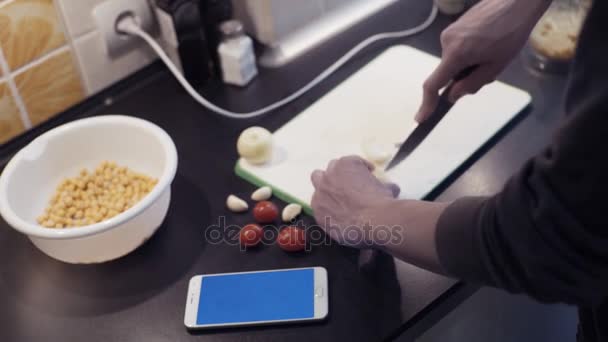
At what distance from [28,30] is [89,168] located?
0.21 metres

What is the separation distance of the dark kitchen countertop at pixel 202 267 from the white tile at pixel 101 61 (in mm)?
43

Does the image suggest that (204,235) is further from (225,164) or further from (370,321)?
(370,321)

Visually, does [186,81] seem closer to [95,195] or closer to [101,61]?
[101,61]

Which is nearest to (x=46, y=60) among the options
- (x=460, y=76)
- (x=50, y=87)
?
(x=50, y=87)

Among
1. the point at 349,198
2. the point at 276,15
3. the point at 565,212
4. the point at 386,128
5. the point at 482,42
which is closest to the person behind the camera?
the point at 565,212

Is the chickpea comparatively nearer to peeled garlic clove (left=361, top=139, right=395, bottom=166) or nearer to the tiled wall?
the tiled wall

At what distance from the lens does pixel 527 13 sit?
2.66 feet

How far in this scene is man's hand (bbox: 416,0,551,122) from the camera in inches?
32.0

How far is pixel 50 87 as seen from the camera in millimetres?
979

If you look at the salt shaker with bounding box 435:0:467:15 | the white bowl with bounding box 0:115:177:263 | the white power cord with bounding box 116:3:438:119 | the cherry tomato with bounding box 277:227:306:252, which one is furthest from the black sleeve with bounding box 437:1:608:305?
the salt shaker with bounding box 435:0:467:15

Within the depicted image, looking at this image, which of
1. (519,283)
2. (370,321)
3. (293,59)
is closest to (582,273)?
(519,283)

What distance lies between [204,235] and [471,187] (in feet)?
1.12

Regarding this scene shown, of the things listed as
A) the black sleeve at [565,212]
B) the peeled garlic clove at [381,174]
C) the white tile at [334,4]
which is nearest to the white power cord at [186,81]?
the white tile at [334,4]

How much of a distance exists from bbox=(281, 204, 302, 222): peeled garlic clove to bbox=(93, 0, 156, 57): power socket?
0.39 meters
